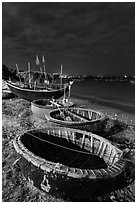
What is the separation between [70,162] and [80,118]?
4.54m

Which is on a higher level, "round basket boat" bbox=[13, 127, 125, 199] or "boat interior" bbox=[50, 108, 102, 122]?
"boat interior" bbox=[50, 108, 102, 122]

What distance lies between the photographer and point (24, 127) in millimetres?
13258

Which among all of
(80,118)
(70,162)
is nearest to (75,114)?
(80,118)

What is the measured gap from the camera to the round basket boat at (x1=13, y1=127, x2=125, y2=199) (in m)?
5.07

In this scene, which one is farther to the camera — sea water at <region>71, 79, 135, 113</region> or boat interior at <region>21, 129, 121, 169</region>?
sea water at <region>71, 79, 135, 113</region>

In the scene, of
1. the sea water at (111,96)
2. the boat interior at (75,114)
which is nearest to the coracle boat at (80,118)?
the boat interior at (75,114)

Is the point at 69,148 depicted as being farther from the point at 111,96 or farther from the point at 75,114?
the point at 111,96

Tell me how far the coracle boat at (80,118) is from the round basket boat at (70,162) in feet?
3.76

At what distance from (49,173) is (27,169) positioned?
1.21m

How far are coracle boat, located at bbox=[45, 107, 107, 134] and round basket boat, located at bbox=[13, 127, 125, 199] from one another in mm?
1146

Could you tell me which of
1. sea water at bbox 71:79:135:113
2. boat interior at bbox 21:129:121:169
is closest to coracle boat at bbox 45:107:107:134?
boat interior at bbox 21:129:121:169

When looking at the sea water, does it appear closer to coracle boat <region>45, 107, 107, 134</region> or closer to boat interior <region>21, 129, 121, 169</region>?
coracle boat <region>45, 107, 107, 134</region>

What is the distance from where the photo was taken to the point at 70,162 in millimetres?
8281

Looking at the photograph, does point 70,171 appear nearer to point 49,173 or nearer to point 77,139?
point 49,173
